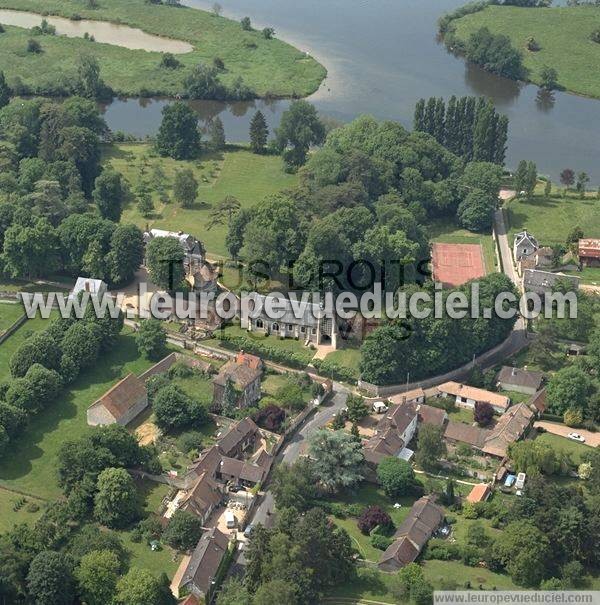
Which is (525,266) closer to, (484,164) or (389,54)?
(484,164)

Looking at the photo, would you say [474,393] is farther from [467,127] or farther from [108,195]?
[467,127]

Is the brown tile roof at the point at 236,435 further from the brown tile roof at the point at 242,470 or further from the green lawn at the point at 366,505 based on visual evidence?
the green lawn at the point at 366,505

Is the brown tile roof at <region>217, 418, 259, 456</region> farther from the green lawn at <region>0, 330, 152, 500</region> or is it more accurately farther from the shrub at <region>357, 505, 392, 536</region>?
the shrub at <region>357, 505, 392, 536</region>

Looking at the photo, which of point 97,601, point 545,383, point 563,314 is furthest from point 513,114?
point 97,601

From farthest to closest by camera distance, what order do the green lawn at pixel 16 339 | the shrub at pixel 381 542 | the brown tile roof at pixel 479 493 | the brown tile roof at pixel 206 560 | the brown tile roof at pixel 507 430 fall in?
1. the green lawn at pixel 16 339
2. the brown tile roof at pixel 507 430
3. the brown tile roof at pixel 479 493
4. the shrub at pixel 381 542
5. the brown tile roof at pixel 206 560

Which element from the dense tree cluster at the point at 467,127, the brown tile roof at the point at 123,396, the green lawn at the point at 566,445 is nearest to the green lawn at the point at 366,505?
the green lawn at the point at 566,445

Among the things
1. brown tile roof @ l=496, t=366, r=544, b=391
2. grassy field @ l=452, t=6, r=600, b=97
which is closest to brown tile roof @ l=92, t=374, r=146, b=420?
brown tile roof @ l=496, t=366, r=544, b=391

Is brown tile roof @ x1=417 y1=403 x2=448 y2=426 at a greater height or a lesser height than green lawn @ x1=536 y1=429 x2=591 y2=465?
greater

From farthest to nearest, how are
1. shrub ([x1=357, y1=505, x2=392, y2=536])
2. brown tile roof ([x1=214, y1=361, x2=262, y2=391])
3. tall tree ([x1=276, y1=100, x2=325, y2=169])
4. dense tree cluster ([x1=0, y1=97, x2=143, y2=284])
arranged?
tall tree ([x1=276, y1=100, x2=325, y2=169]) < dense tree cluster ([x1=0, y1=97, x2=143, y2=284]) < brown tile roof ([x1=214, y1=361, x2=262, y2=391]) < shrub ([x1=357, y1=505, x2=392, y2=536])
